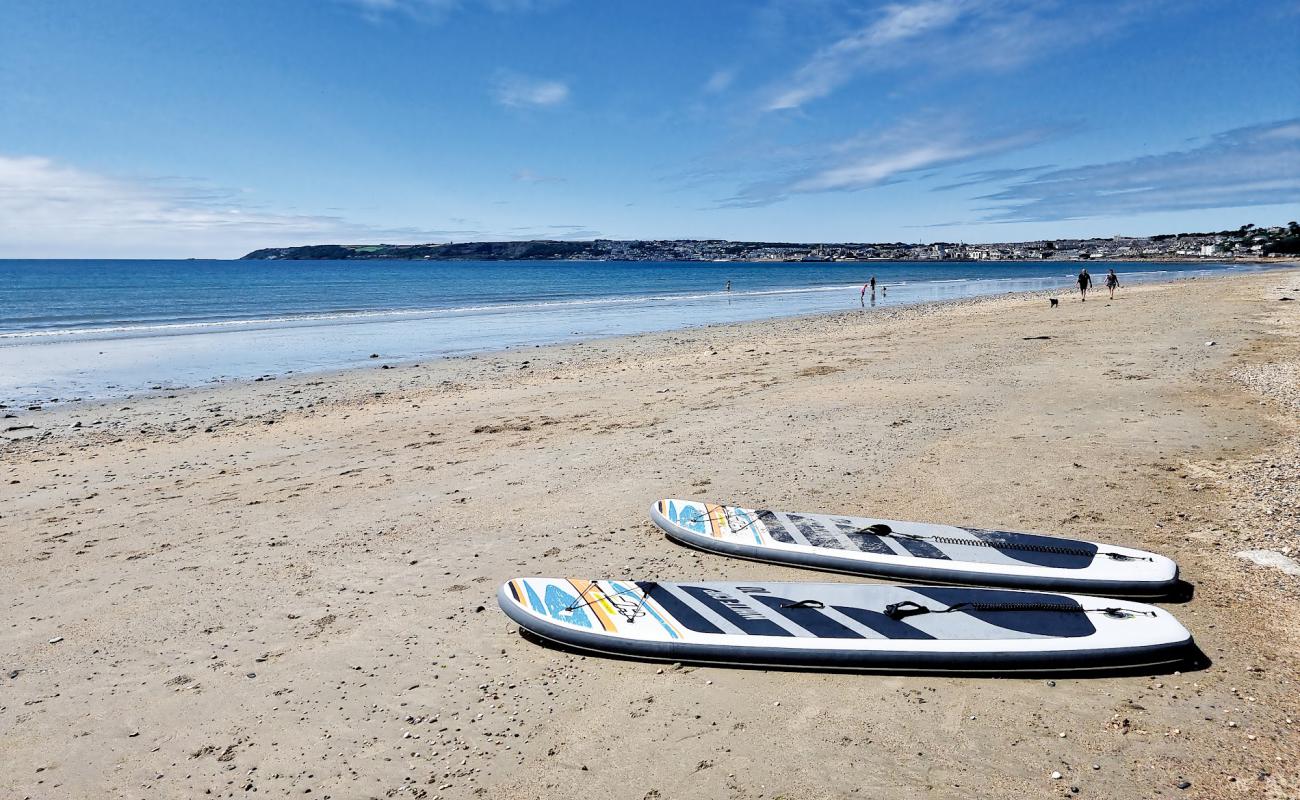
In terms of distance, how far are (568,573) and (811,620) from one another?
193cm

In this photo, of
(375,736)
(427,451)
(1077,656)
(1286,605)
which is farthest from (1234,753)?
(427,451)

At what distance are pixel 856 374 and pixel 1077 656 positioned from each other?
10274 millimetres

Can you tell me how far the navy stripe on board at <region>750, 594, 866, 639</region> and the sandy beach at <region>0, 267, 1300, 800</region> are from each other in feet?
0.86

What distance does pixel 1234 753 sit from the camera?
3.26 metres

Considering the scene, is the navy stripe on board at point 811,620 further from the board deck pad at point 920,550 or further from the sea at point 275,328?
the sea at point 275,328

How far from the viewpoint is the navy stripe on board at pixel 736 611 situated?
4336mm

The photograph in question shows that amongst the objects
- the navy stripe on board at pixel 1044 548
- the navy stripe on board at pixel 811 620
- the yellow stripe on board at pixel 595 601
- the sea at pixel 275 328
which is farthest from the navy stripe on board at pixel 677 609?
the sea at pixel 275 328

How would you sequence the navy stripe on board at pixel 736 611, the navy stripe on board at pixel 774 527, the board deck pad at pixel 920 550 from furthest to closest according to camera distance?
the navy stripe on board at pixel 774 527, the board deck pad at pixel 920 550, the navy stripe on board at pixel 736 611

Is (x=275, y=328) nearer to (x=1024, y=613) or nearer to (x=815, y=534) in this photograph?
(x=815, y=534)

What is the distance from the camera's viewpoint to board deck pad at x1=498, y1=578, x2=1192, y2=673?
4023 millimetres

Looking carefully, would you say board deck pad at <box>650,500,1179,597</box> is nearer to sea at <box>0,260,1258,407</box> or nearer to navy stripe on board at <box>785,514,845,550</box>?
navy stripe on board at <box>785,514,845,550</box>

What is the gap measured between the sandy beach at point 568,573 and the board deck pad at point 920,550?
252 mm

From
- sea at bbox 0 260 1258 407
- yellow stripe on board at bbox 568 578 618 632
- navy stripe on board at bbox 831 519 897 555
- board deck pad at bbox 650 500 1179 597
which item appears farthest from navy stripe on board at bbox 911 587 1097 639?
sea at bbox 0 260 1258 407

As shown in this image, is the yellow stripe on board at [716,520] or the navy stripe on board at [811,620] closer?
the navy stripe on board at [811,620]
